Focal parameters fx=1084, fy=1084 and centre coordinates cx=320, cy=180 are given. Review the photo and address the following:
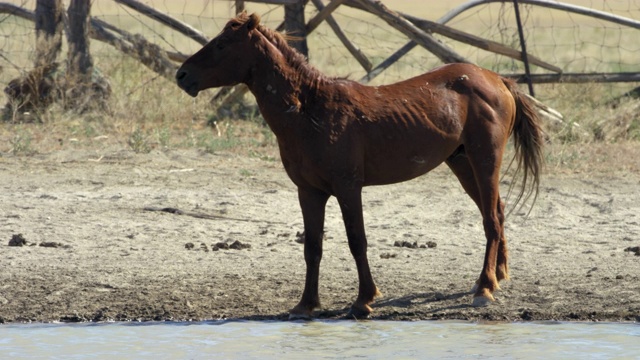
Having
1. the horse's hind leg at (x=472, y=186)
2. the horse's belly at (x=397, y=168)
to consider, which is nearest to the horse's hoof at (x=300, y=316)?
the horse's belly at (x=397, y=168)

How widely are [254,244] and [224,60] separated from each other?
2212mm

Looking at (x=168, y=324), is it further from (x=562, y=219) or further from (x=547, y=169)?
(x=547, y=169)

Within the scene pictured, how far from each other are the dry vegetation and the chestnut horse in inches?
149

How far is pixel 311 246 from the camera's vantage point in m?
6.40

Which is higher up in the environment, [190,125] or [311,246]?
[190,125]

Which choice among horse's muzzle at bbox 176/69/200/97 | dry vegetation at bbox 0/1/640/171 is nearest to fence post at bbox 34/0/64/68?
dry vegetation at bbox 0/1/640/171

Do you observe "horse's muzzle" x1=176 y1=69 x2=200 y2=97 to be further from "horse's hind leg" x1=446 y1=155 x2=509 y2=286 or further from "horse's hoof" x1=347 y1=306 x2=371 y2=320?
"horse's hind leg" x1=446 y1=155 x2=509 y2=286

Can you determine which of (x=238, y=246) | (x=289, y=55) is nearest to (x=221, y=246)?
(x=238, y=246)

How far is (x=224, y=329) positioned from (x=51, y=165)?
448 centimetres

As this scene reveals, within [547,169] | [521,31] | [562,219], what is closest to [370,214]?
[562,219]

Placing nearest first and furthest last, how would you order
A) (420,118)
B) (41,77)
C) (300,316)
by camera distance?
1. (300,316)
2. (420,118)
3. (41,77)

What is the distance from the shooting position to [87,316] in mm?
6457

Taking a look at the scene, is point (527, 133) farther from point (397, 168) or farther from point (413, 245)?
point (413, 245)

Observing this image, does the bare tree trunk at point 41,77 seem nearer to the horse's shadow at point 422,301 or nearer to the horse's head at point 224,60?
the horse's head at point 224,60
